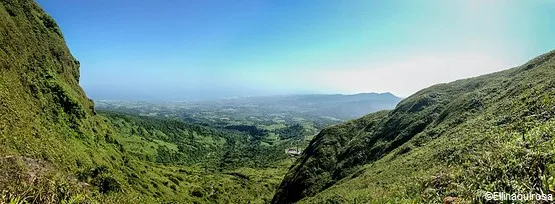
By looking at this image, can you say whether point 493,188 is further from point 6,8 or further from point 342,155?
point 6,8

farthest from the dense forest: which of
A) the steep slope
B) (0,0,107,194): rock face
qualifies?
(0,0,107,194): rock face

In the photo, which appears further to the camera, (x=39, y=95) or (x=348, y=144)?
(x=348, y=144)

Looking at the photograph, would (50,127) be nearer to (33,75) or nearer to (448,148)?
(33,75)

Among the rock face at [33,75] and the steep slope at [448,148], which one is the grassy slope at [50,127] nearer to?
the rock face at [33,75]

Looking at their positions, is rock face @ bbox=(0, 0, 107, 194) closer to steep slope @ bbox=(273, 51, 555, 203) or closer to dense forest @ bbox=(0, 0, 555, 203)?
dense forest @ bbox=(0, 0, 555, 203)

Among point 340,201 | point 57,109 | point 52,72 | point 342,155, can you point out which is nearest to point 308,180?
point 342,155

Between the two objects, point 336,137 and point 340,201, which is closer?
point 340,201

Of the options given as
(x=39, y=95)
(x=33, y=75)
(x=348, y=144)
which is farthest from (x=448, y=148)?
(x=33, y=75)

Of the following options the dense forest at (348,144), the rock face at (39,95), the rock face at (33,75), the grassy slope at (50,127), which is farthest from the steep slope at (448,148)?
the rock face at (33,75)
